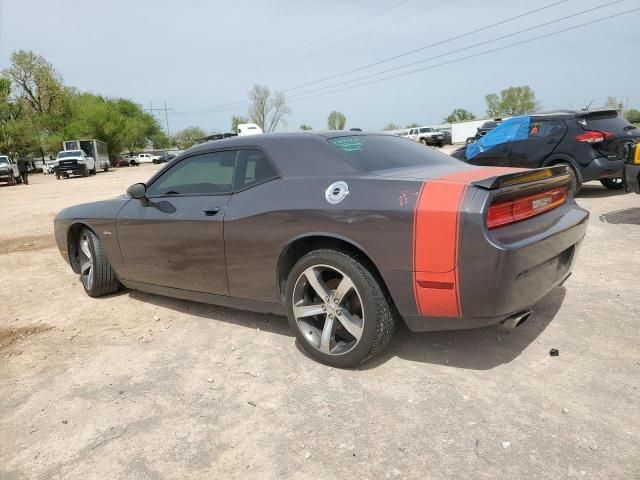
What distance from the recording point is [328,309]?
3158 mm

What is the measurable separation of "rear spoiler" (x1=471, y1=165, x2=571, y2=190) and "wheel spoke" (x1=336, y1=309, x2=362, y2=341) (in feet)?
3.53

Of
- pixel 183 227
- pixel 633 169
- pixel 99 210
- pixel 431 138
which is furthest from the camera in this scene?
pixel 431 138

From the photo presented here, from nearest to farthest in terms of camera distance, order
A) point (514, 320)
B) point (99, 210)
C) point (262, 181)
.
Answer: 1. point (514, 320)
2. point (262, 181)
3. point (99, 210)

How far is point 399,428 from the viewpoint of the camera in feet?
8.28

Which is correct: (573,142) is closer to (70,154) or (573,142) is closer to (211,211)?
(211,211)

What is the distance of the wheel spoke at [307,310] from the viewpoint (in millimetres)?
3223

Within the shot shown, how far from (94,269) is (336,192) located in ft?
9.62

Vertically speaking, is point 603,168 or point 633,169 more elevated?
point 633,169

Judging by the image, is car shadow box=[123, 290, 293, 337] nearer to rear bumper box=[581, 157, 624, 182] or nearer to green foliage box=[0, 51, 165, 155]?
rear bumper box=[581, 157, 624, 182]

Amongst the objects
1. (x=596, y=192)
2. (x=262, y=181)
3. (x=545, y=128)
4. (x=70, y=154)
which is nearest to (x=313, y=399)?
(x=262, y=181)

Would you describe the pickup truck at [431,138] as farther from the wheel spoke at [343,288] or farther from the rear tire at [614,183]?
the wheel spoke at [343,288]

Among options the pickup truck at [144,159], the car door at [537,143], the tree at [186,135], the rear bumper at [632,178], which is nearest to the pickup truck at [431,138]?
the car door at [537,143]

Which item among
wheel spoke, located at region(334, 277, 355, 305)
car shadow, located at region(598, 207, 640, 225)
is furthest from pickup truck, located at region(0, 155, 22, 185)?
wheel spoke, located at region(334, 277, 355, 305)

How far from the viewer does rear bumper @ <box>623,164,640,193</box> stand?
616cm
